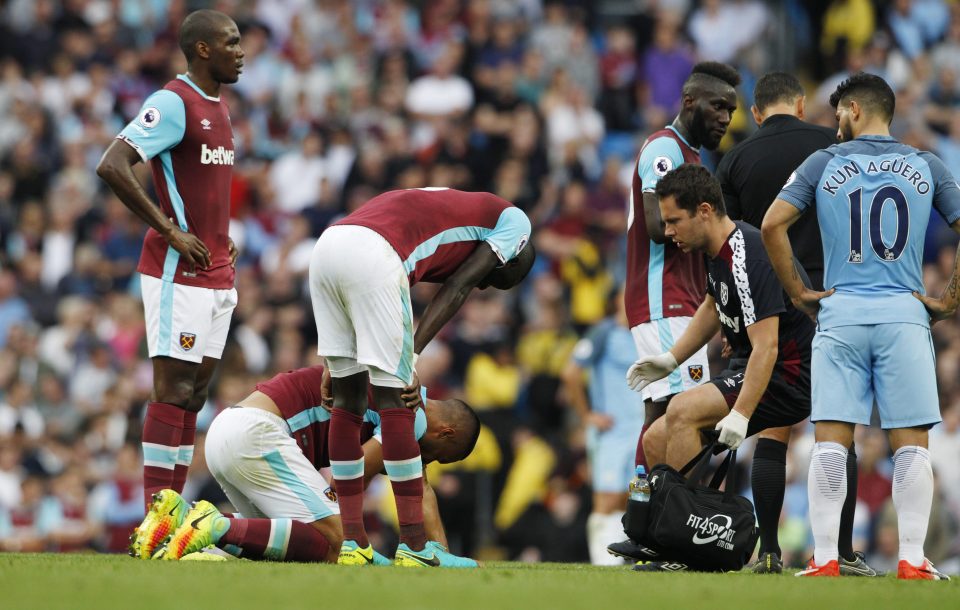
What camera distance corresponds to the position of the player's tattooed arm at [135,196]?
331 inches

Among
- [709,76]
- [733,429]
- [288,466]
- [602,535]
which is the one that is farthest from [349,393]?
[602,535]

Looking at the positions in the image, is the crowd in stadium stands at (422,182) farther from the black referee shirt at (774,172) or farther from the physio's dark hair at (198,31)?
the black referee shirt at (774,172)

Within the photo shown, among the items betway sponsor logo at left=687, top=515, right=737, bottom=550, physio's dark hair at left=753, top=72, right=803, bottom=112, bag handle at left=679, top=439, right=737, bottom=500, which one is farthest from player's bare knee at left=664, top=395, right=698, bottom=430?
physio's dark hair at left=753, top=72, right=803, bottom=112

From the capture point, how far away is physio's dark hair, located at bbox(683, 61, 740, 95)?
9.08m

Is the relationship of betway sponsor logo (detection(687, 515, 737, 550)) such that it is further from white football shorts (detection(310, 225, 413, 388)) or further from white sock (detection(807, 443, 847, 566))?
white football shorts (detection(310, 225, 413, 388))

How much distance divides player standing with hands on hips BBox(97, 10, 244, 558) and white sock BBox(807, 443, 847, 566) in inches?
139

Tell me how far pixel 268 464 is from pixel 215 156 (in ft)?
6.14

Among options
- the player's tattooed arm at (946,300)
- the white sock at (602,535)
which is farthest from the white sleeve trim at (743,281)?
the white sock at (602,535)

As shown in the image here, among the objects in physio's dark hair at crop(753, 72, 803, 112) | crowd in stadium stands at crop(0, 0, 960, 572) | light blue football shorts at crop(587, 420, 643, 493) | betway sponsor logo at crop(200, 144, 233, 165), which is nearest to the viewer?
betway sponsor logo at crop(200, 144, 233, 165)

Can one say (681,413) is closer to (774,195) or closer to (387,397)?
(774,195)

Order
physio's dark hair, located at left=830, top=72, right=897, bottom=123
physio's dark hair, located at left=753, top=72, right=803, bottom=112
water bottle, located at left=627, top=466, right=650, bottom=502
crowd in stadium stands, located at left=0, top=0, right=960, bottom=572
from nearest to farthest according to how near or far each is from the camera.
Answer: physio's dark hair, located at left=830, top=72, right=897, bottom=123 → water bottle, located at left=627, top=466, right=650, bottom=502 → physio's dark hair, located at left=753, top=72, right=803, bottom=112 → crowd in stadium stands, located at left=0, top=0, right=960, bottom=572

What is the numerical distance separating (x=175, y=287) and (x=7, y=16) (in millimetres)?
13108

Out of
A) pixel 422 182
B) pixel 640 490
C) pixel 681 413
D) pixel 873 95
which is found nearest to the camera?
pixel 873 95

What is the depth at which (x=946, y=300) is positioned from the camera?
7.54 meters
